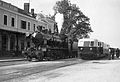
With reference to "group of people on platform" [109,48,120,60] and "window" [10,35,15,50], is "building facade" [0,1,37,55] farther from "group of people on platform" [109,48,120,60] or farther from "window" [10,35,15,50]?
"group of people on platform" [109,48,120,60]

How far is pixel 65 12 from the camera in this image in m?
63.6

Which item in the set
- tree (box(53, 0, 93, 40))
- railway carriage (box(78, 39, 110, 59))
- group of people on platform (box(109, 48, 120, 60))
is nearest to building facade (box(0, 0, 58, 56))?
railway carriage (box(78, 39, 110, 59))

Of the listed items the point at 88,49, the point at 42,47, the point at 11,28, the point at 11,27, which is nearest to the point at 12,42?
the point at 11,28

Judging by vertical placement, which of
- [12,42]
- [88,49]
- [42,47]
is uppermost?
[12,42]

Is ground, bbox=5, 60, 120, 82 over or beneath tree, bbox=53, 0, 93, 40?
beneath

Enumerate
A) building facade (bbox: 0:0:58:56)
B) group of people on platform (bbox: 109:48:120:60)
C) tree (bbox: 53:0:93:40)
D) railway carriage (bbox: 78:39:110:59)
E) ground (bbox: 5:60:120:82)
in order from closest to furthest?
ground (bbox: 5:60:120:82) < railway carriage (bbox: 78:39:110:59) < building facade (bbox: 0:0:58:56) < group of people on platform (bbox: 109:48:120:60) < tree (bbox: 53:0:93:40)

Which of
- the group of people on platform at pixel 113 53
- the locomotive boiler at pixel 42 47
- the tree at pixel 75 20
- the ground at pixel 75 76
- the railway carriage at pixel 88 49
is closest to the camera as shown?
the ground at pixel 75 76

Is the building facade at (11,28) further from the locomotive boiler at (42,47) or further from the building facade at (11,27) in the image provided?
the locomotive boiler at (42,47)

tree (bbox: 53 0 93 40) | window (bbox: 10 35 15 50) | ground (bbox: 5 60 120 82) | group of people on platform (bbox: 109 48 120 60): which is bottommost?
ground (bbox: 5 60 120 82)

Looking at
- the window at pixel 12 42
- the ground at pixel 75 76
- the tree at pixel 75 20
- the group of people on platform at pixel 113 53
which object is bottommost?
the ground at pixel 75 76

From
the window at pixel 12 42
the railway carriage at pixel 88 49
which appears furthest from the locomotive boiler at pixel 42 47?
the window at pixel 12 42

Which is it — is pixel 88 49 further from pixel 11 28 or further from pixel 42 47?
pixel 11 28

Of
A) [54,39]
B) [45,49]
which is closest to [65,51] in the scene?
[54,39]

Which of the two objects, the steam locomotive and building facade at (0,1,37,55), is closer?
the steam locomotive
